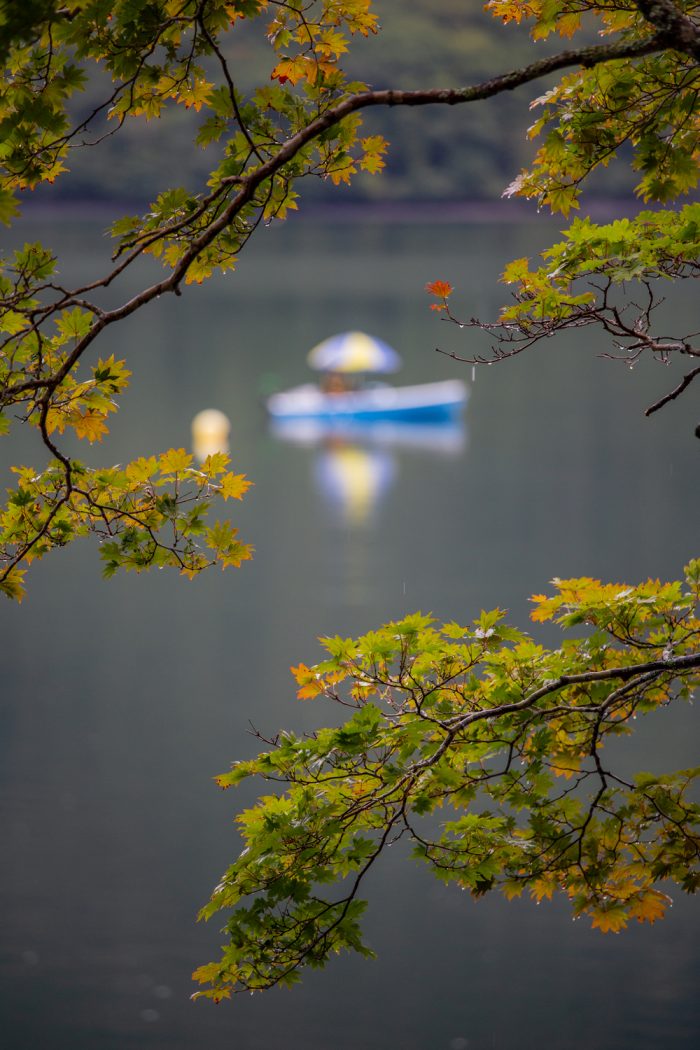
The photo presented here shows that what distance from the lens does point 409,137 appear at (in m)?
59.6

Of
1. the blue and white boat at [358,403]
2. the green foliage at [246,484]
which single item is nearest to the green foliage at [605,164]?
the green foliage at [246,484]

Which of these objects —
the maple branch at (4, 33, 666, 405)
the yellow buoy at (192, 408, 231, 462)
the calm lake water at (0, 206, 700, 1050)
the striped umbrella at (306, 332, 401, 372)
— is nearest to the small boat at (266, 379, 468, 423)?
the calm lake water at (0, 206, 700, 1050)

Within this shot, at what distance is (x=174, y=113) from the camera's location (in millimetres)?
61406

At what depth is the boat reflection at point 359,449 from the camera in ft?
66.4

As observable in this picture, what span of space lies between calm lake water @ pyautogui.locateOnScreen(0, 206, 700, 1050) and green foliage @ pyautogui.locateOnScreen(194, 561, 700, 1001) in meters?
Result: 3.77

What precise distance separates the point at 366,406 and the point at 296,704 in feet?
49.2

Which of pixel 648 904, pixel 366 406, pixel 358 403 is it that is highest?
pixel 358 403

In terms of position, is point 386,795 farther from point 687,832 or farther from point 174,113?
point 174,113

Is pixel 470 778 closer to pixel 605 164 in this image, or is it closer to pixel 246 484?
pixel 246 484

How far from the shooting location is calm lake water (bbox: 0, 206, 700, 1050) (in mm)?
6648

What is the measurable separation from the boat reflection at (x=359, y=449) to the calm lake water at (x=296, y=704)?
3.5 inches

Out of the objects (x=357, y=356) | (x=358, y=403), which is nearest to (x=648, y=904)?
(x=357, y=356)

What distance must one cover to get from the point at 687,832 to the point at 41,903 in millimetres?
Result: 5564

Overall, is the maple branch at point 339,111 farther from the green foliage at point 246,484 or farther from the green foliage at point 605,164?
the green foliage at point 605,164
